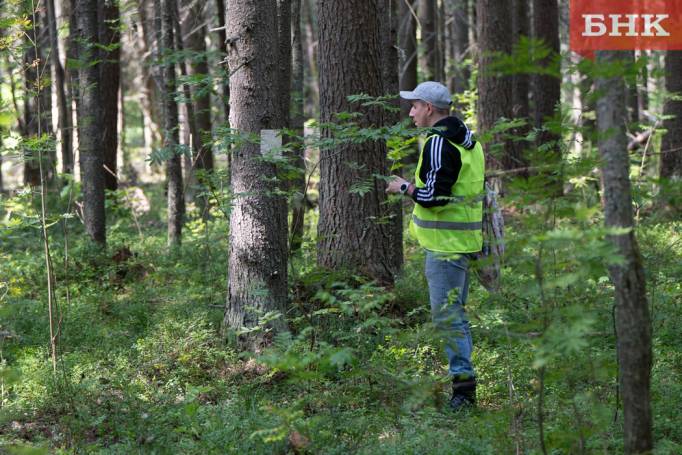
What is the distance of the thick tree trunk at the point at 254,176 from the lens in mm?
6523

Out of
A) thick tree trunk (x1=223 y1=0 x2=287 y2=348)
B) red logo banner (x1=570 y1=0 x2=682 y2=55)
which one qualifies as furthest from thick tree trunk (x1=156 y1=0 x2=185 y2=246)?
red logo banner (x1=570 y1=0 x2=682 y2=55)

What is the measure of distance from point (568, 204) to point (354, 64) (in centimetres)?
416

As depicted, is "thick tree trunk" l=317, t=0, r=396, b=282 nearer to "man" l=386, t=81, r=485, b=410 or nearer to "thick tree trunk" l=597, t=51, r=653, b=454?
"man" l=386, t=81, r=485, b=410

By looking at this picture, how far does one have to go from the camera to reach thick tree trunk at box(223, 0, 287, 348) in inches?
257

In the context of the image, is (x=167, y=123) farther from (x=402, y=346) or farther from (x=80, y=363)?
(x=402, y=346)

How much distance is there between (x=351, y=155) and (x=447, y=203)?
288 centimetres

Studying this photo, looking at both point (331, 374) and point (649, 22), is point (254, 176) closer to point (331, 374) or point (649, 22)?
point (331, 374)

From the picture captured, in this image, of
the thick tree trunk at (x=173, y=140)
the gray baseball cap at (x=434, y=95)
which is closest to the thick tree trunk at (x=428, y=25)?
the thick tree trunk at (x=173, y=140)

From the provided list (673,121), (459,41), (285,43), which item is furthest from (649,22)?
(459,41)

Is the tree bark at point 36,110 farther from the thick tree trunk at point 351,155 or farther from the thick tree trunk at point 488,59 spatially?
the thick tree trunk at point 488,59

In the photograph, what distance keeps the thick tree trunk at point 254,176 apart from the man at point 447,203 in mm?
1652

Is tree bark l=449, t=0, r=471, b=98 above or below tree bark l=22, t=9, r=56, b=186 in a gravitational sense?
above

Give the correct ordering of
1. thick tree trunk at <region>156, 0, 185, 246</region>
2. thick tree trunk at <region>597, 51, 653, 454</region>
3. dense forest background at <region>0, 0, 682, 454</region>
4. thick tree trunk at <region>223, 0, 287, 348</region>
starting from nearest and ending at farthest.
Answer: 1. thick tree trunk at <region>597, 51, 653, 454</region>
2. dense forest background at <region>0, 0, 682, 454</region>
3. thick tree trunk at <region>223, 0, 287, 348</region>
4. thick tree trunk at <region>156, 0, 185, 246</region>

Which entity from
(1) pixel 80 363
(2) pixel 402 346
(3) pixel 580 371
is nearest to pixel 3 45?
(1) pixel 80 363
